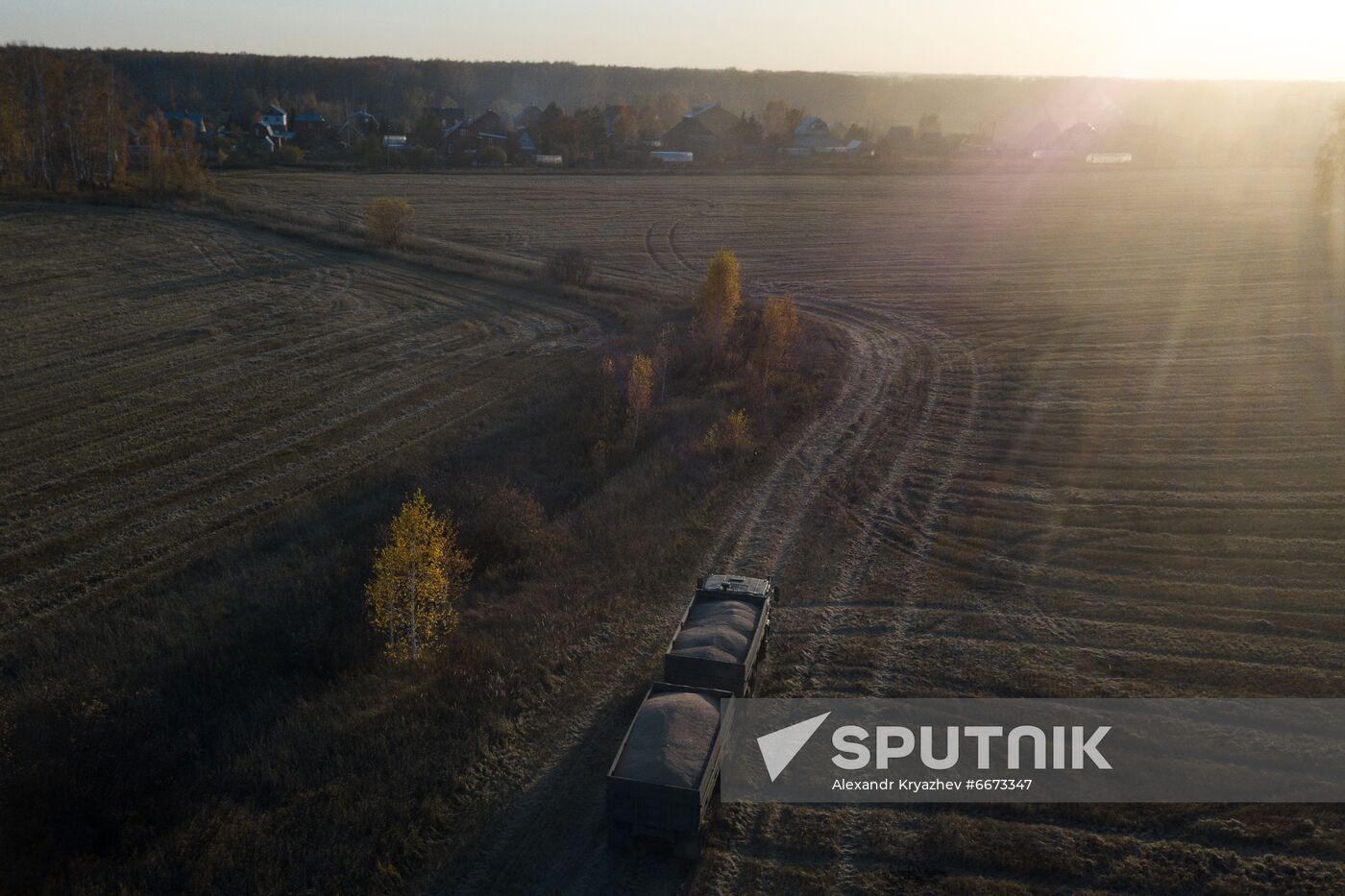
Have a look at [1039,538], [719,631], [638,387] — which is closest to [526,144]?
[638,387]

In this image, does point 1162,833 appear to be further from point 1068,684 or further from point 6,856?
point 6,856

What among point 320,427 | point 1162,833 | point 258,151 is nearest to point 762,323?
point 320,427

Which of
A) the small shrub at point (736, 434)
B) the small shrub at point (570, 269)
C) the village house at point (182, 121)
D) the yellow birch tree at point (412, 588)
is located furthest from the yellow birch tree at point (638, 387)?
the village house at point (182, 121)

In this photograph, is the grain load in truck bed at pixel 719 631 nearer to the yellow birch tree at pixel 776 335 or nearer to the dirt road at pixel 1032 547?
the dirt road at pixel 1032 547

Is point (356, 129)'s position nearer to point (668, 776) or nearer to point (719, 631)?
point (719, 631)

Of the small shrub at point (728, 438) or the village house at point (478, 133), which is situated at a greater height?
the village house at point (478, 133)

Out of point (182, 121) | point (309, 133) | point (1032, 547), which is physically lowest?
point (1032, 547)
